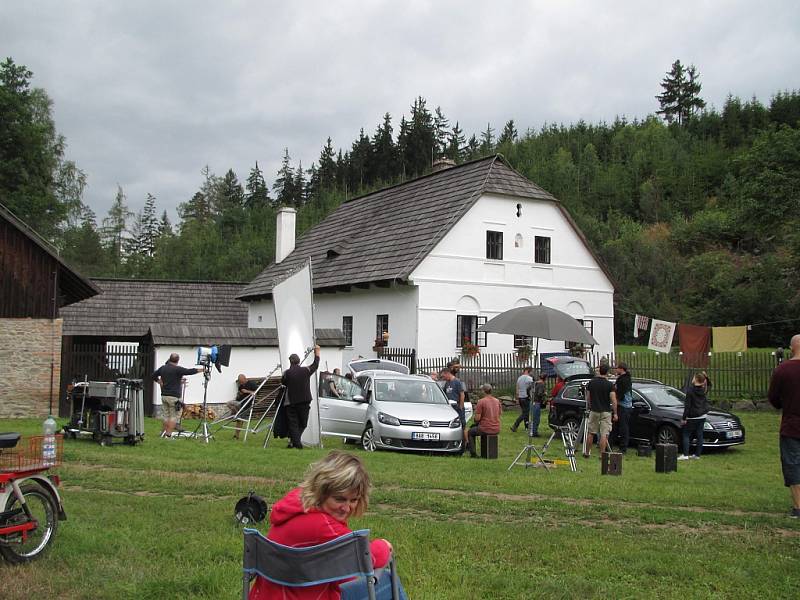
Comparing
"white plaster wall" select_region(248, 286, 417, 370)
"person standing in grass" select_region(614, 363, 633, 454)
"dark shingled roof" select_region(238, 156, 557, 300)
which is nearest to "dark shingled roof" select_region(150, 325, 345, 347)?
"white plaster wall" select_region(248, 286, 417, 370)

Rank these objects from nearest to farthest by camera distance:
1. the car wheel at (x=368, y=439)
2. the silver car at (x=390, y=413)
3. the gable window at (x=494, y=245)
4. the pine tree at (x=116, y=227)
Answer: the silver car at (x=390, y=413) < the car wheel at (x=368, y=439) < the gable window at (x=494, y=245) < the pine tree at (x=116, y=227)

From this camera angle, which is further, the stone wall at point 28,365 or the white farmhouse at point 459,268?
the white farmhouse at point 459,268

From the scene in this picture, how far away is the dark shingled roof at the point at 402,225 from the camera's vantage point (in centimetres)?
3319

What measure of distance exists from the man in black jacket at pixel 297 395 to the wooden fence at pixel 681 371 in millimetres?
9958

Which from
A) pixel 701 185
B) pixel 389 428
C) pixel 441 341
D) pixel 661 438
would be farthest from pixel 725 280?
pixel 701 185

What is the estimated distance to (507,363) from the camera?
1169 inches

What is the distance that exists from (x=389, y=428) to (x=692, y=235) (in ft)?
164

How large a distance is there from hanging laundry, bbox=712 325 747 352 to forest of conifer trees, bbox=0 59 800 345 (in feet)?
19.4

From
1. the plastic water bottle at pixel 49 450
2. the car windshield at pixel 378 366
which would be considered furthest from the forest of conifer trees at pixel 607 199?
the plastic water bottle at pixel 49 450

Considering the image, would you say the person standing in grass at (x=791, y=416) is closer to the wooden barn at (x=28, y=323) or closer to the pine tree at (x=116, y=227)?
the wooden barn at (x=28, y=323)

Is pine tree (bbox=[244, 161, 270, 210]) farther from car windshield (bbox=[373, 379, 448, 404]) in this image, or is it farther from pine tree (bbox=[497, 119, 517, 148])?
car windshield (bbox=[373, 379, 448, 404])

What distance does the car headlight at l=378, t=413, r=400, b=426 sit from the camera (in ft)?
52.5

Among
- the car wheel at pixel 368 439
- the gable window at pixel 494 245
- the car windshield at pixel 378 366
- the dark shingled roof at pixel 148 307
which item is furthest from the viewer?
the dark shingled roof at pixel 148 307

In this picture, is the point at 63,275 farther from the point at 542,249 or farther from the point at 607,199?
the point at 607,199
